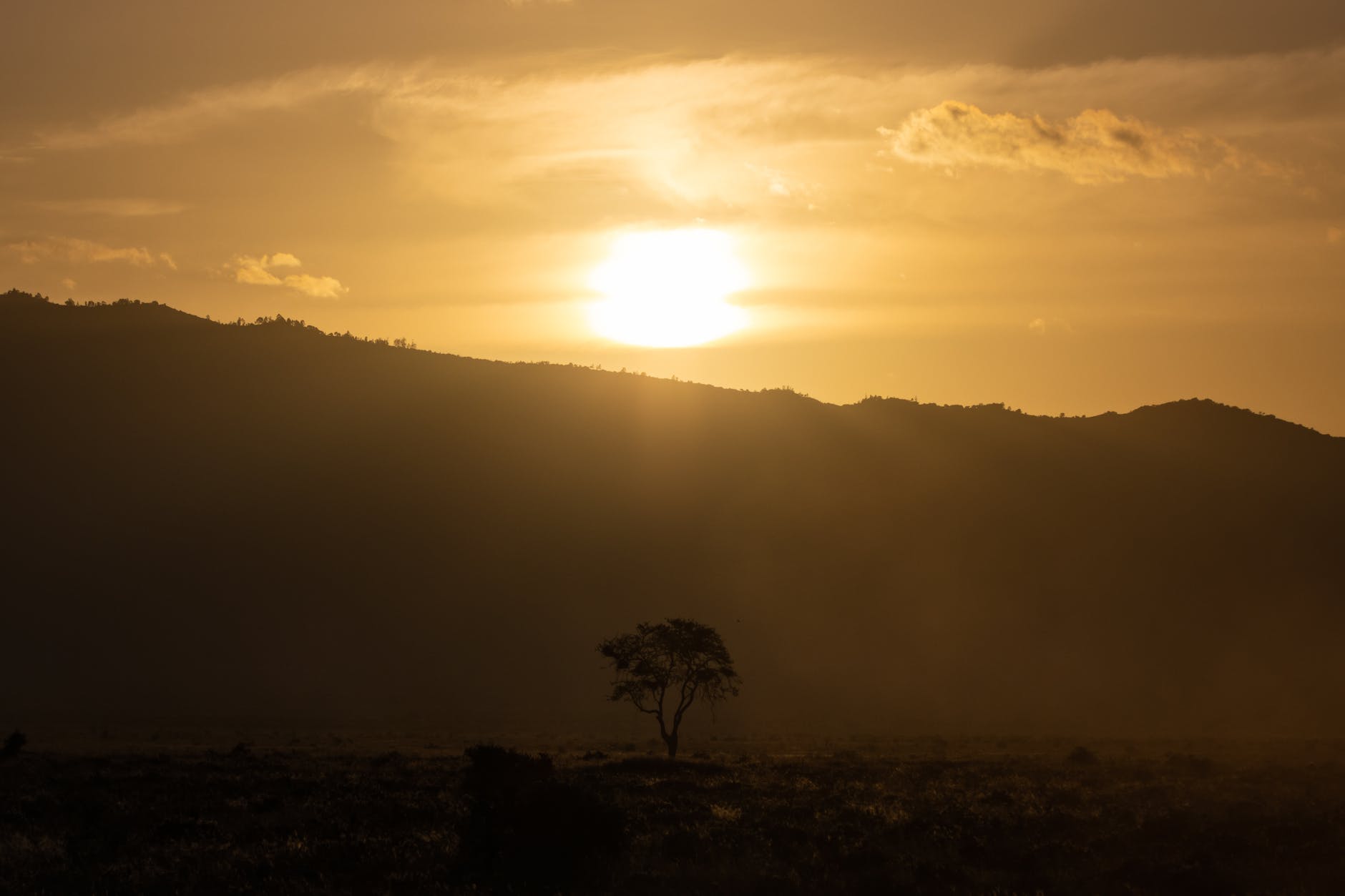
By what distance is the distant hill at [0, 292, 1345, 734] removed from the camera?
290 feet

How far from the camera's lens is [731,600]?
10144 cm

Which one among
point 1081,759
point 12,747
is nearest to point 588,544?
point 1081,759

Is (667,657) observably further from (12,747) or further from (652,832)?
(652,832)

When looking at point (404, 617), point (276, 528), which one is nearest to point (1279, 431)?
point (404, 617)

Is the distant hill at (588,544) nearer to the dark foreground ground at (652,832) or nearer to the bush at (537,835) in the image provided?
the dark foreground ground at (652,832)

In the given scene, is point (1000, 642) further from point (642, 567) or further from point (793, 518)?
point (642, 567)

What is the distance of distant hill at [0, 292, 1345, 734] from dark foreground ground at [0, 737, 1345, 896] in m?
48.7

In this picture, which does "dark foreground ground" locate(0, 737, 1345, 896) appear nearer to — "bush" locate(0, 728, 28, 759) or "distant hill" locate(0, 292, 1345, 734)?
"bush" locate(0, 728, 28, 759)

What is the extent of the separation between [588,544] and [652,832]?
8167cm

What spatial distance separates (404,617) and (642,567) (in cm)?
2109

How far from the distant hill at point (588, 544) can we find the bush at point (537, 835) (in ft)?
191

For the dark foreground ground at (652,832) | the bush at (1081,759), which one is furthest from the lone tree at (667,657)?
the dark foreground ground at (652,832)

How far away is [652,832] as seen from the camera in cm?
2320

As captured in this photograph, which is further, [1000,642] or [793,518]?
[793,518]
